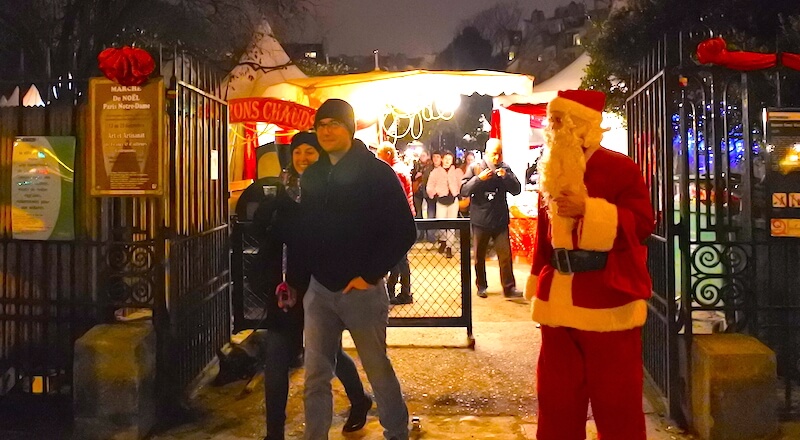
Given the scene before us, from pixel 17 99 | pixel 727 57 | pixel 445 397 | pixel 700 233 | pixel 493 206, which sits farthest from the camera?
pixel 493 206

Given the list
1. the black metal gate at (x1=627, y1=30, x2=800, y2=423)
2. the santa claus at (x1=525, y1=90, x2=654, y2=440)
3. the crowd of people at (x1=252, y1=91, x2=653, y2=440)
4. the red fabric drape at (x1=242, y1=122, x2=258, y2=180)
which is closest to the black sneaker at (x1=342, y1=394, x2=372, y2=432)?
the crowd of people at (x1=252, y1=91, x2=653, y2=440)

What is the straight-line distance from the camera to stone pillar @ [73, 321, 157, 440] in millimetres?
4074

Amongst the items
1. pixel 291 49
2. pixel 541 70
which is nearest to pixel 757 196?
pixel 291 49

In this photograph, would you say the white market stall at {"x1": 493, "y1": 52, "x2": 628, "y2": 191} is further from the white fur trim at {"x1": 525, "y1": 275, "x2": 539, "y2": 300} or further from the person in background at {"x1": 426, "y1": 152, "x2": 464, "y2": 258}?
the white fur trim at {"x1": 525, "y1": 275, "x2": 539, "y2": 300}

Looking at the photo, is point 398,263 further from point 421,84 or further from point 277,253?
point 421,84

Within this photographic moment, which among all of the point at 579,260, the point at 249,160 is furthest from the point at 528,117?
the point at 579,260

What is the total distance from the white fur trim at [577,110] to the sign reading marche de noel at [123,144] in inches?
96.6

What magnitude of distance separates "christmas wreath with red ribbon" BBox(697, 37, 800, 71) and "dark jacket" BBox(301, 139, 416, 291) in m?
2.06

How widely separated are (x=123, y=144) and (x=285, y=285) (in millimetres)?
1454

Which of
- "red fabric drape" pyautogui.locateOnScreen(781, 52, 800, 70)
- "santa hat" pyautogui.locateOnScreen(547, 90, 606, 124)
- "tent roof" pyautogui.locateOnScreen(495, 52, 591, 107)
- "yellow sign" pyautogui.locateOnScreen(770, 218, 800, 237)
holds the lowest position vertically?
"yellow sign" pyautogui.locateOnScreen(770, 218, 800, 237)

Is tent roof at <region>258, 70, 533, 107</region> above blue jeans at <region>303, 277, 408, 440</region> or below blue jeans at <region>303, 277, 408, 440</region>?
above

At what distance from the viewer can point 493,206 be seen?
822 centimetres

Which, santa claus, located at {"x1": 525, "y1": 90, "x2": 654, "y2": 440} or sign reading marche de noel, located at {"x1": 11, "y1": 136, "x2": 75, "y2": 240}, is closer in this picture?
santa claus, located at {"x1": 525, "y1": 90, "x2": 654, "y2": 440}

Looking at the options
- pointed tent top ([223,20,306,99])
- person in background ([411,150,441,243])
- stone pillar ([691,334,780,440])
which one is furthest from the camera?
person in background ([411,150,441,243])
